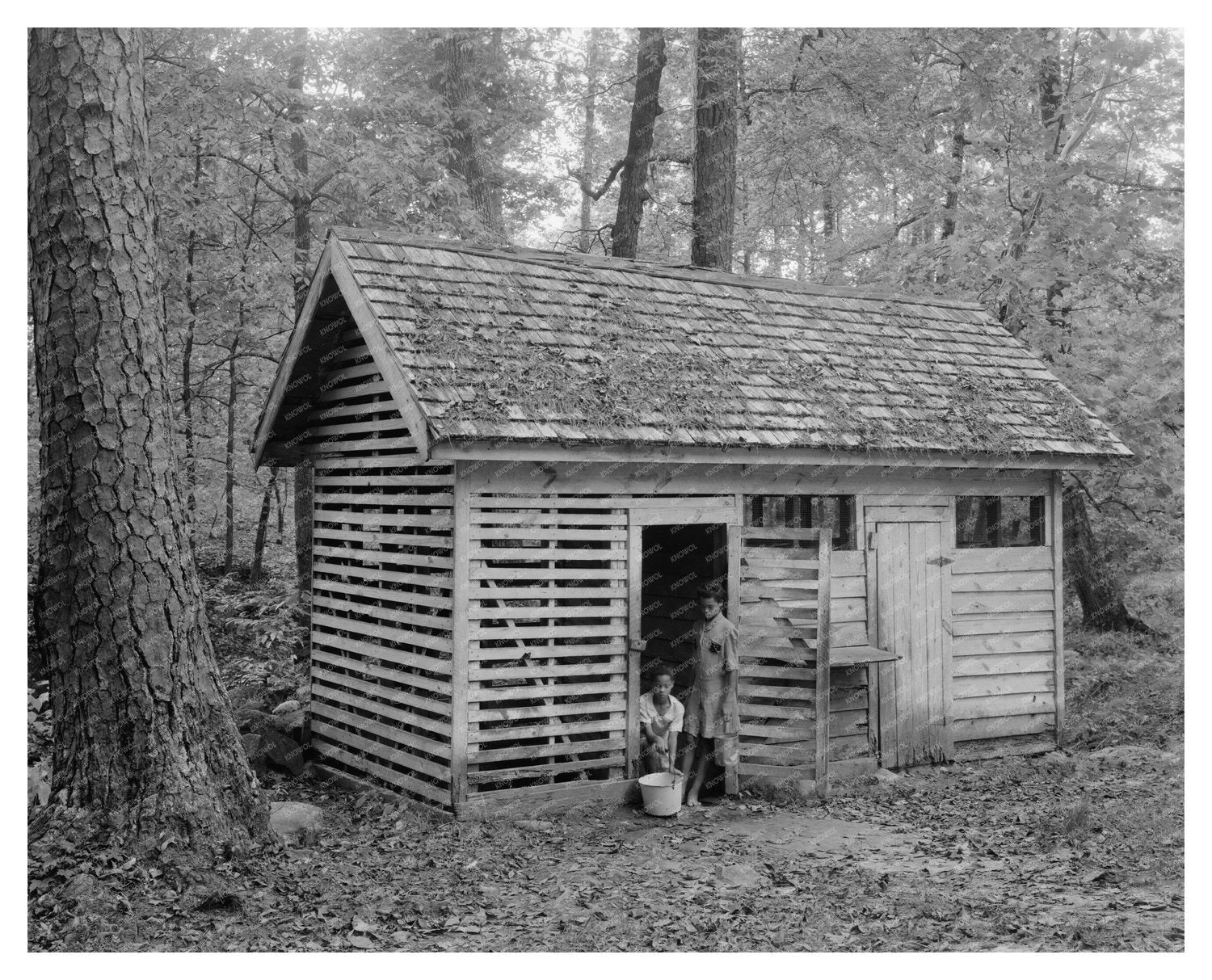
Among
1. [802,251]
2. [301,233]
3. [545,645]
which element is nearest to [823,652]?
[545,645]

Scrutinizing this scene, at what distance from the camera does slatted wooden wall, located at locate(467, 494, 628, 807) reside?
877cm

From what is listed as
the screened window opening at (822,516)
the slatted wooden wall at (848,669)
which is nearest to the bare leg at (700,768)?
the slatted wooden wall at (848,669)

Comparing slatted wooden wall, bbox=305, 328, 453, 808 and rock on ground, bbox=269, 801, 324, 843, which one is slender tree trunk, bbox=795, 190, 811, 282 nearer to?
slatted wooden wall, bbox=305, 328, 453, 808

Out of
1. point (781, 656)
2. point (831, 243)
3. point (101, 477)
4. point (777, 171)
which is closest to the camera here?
point (101, 477)

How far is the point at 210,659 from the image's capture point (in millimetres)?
7098

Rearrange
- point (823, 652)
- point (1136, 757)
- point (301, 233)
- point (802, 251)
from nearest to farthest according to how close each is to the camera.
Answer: point (823, 652), point (1136, 757), point (301, 233), point (802, 251)

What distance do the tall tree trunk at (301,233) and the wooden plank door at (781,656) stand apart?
6.87 m

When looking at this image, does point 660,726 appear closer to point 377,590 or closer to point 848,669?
point 848,669

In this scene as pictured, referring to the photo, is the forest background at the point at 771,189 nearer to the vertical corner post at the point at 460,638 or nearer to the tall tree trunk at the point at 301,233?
the tall tree trunk at the point at 301,233

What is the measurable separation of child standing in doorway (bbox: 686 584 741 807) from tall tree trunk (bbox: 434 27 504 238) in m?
10.2

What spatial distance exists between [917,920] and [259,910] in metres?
3.93

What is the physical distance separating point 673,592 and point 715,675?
249cm

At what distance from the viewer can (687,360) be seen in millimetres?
10172

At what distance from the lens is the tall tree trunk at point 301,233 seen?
15195 mm
